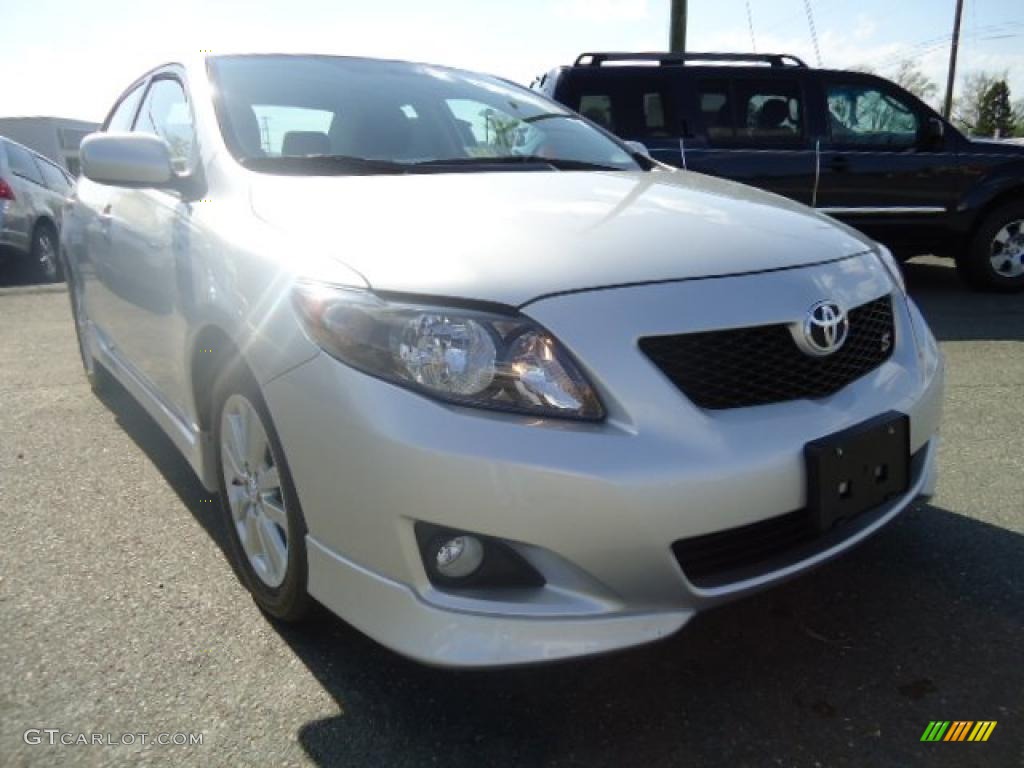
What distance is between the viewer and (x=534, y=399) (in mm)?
1584

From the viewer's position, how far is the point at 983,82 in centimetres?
5578

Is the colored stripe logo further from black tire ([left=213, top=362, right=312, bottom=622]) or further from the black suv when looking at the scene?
the black suv

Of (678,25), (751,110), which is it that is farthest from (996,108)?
(751,110)

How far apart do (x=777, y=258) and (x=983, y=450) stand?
1.90m

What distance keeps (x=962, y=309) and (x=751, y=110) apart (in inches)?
88.4

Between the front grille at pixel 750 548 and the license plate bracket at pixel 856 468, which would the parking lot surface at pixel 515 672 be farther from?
the license plate bracket at pixel 856 468

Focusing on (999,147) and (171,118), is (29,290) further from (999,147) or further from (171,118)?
(999,147)

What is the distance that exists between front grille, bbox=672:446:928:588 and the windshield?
1424 millimetres

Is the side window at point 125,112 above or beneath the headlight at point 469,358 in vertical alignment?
above

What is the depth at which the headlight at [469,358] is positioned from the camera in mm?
1577

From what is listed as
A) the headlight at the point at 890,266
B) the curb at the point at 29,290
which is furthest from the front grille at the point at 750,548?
the curb at the point at 29,290

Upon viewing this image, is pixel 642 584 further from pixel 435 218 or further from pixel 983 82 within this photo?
pixel 983 82

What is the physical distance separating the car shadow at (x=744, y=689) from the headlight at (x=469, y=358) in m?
0.52

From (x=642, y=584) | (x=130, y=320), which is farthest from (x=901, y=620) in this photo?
(x=130, y=320)
